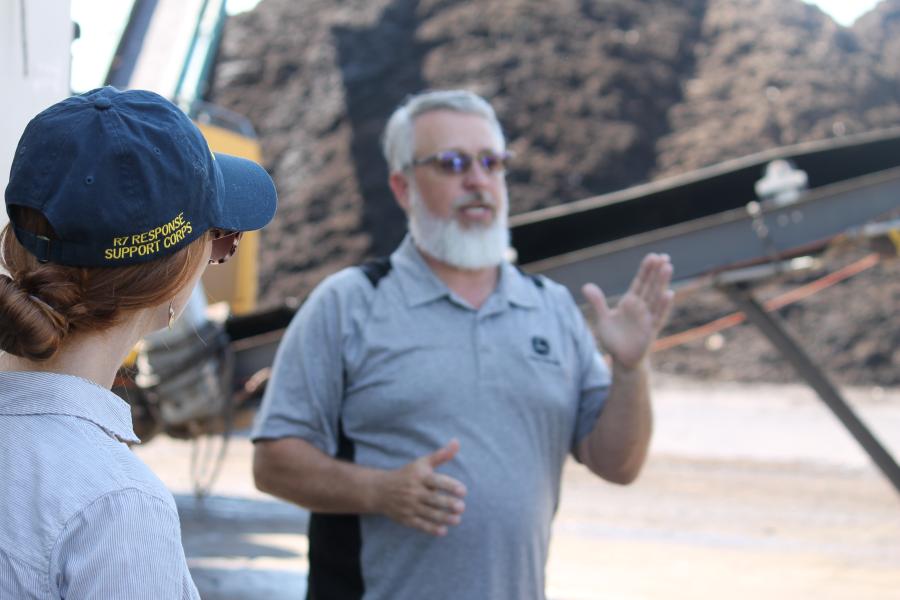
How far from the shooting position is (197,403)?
21.3 ft

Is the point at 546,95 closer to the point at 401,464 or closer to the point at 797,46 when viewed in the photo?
the point at 797,46

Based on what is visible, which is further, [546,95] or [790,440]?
[546,95]

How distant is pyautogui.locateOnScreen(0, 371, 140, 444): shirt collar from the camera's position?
123cm

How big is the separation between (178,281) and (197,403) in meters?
5.34

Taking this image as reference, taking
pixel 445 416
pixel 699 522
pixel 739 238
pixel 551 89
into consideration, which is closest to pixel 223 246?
pixel 445 416

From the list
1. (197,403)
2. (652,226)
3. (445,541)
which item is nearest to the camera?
(445,541)

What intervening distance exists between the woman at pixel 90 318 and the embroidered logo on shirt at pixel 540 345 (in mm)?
1398

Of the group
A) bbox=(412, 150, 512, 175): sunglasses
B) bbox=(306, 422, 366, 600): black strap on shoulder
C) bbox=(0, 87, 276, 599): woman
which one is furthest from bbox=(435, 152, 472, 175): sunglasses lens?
bbox=(0, 87, 276, 599): woman

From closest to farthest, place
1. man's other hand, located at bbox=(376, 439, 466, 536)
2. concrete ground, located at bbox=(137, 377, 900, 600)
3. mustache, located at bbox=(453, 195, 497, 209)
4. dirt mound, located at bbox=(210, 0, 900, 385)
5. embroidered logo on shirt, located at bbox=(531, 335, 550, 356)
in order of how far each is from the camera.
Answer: man's other hand, located at bbox=(376, 439, 466, 536), embroidered logo on shirt, located at bbox=(531, 335, 550, 356), mustache, located at bbox=(453, 195, 497, 209), concrete ground, located at bbox=(137, 377, 900, 600), dirt mound, located at bbox=(210, 0, 900, 385)

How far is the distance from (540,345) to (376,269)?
0.45 m

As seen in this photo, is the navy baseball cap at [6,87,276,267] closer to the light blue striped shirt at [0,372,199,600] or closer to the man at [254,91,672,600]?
the light blue striped shirt at [0,372,199,600]

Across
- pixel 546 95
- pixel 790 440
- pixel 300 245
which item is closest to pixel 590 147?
pixel 546 95

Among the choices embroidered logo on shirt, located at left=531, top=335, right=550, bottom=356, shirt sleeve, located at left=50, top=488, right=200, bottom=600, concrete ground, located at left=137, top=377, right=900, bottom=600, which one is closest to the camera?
shirt sleeve, located at left=50, top=488, right=200, bottom=600

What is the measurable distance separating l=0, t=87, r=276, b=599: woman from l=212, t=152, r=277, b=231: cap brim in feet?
0.23
